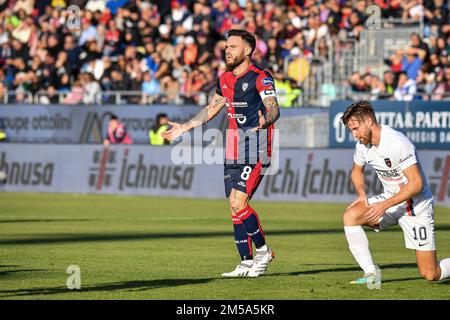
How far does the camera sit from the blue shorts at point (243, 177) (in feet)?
43.5

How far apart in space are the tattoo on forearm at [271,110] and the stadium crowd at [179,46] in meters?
16.2

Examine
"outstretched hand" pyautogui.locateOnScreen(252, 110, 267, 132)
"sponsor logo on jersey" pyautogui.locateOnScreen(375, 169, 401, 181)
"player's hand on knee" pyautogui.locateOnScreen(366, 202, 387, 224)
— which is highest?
"outstretched hand" pyautogui.locateOnScreen(252, 110, 267, 132)

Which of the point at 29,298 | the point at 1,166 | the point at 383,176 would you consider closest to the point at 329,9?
the point at 1,166

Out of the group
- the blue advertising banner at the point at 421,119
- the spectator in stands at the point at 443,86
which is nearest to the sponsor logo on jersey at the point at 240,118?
the blue advertising banner at the point at 421,119

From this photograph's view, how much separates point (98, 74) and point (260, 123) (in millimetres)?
22690

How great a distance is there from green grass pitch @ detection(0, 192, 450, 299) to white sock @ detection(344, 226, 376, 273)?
29 cm

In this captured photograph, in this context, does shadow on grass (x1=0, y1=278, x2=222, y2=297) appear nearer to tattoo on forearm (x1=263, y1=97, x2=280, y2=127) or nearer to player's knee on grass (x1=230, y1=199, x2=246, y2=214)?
player's knee on grass (x1=230, y1=199, x2=246, y2=214)

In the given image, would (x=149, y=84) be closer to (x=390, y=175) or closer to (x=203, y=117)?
(x=203, y=117)

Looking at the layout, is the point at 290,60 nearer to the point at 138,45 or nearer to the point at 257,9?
the point at 257,9

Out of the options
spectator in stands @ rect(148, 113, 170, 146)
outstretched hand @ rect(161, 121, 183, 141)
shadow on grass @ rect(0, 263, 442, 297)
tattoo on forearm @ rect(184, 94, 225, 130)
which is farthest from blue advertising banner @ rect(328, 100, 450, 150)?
shadow on grass @ rect(0, 263, 442, 297)

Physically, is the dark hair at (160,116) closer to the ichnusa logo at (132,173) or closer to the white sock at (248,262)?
the ichnusa logo at (132,173)

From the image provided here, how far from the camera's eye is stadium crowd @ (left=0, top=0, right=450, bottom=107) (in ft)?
99.6

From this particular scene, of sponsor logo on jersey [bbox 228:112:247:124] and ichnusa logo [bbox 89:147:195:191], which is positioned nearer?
sponsor logo on jersey [bbox 228:112:247:124]

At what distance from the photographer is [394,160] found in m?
11.7
